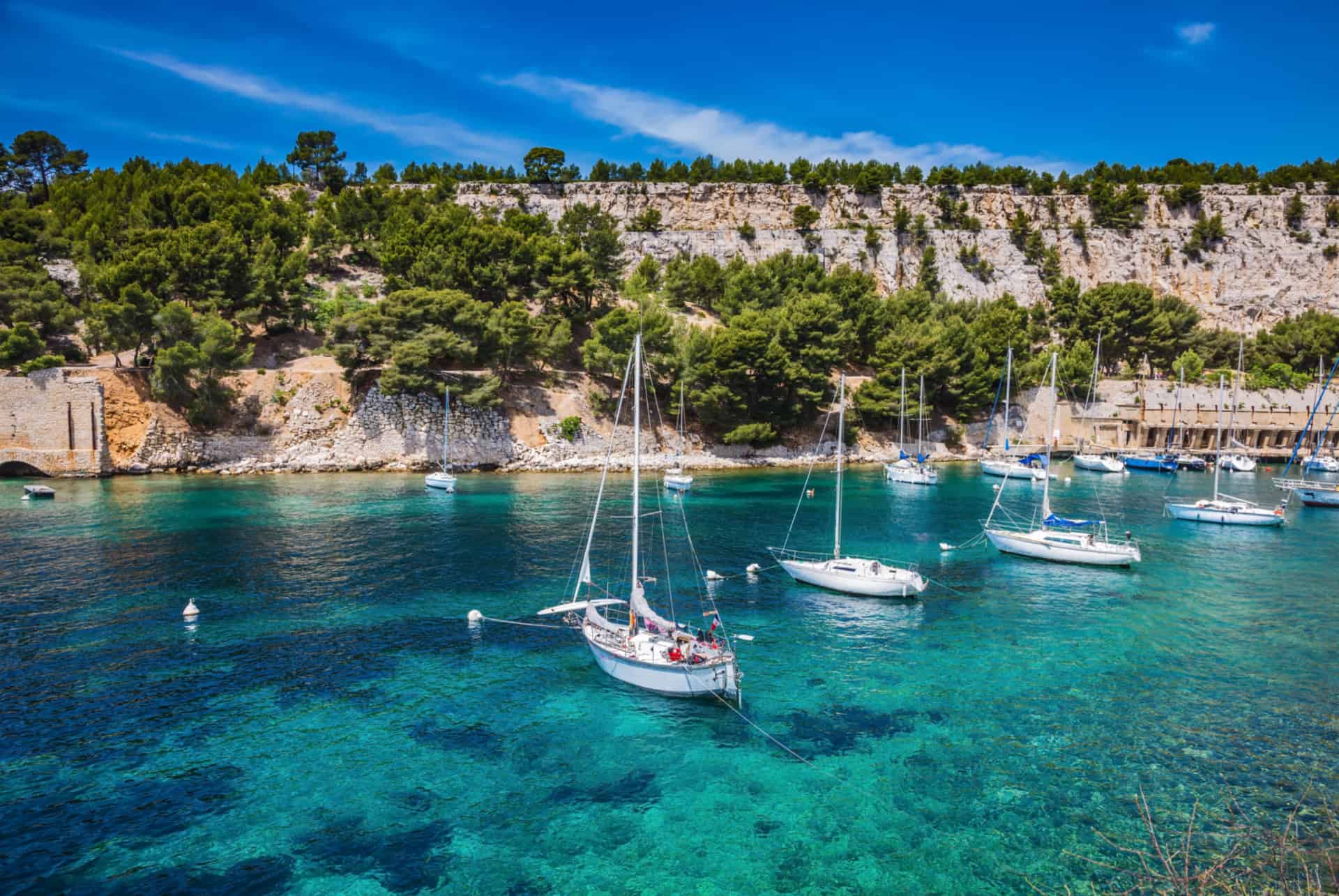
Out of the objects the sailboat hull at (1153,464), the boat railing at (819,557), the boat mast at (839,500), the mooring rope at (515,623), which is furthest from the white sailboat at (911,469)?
the mooring rope at (515,623)

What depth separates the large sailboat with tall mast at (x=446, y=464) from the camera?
56406mm

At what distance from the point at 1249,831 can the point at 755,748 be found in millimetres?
10064

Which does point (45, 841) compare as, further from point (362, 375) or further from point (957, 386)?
point (957, 386)

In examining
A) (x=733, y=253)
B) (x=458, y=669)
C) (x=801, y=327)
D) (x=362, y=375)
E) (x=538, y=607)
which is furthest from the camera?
(x=733, y=253)

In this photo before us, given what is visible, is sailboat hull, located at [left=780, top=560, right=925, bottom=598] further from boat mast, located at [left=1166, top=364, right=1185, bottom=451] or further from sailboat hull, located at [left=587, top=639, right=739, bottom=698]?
boat mast, located at [left=1166, top=364, right=1185, bottom=451]

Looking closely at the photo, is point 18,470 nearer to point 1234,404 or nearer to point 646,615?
point 646,615

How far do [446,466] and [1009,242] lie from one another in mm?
99209

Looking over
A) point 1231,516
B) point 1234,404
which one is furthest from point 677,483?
point 1234,404

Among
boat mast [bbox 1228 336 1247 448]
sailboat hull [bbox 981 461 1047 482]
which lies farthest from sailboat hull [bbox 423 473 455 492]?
boat mast [bbox 1228 336 1247 448]

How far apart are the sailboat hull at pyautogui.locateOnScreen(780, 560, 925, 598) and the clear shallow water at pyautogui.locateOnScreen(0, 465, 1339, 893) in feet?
2.50

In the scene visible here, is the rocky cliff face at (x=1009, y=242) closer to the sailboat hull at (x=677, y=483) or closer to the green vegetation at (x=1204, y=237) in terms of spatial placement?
the green vegetation at (x=1204, y=237)

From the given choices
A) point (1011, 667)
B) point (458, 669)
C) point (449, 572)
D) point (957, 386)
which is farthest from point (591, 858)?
point (957, 386)

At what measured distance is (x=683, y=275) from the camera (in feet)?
328

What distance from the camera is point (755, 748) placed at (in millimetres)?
18969
